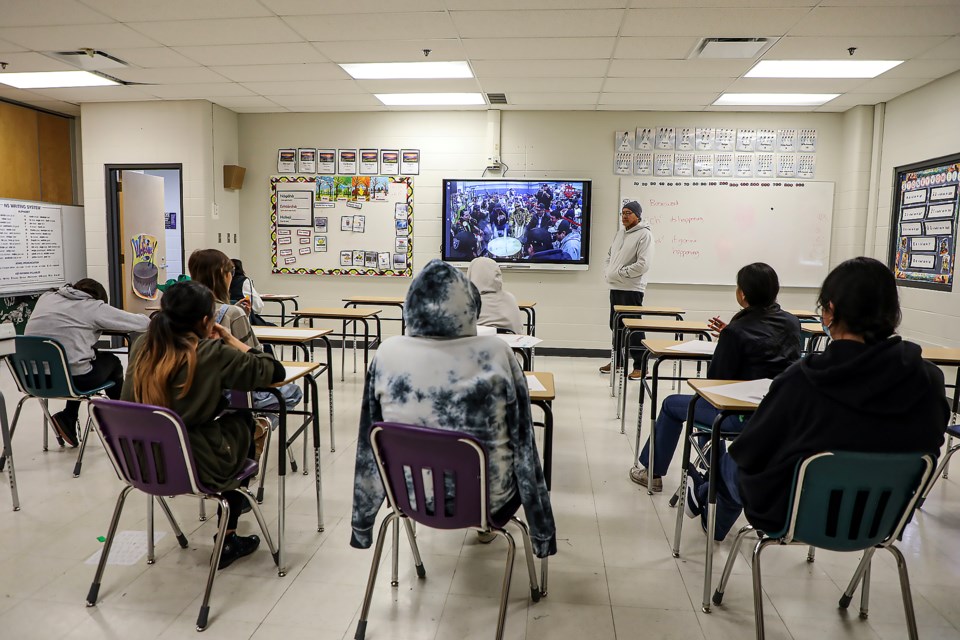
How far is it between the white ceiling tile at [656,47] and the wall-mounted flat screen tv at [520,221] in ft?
6.40

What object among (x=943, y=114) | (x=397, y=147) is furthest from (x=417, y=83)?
(x=943, y=114)

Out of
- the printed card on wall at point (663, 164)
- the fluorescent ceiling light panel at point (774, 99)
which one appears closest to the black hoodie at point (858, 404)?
the fluorescent ceiling light panel at point (774, 99)

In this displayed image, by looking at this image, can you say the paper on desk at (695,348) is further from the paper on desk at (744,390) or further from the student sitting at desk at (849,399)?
the student sitting at desk at (849,399)

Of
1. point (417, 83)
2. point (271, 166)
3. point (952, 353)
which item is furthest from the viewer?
point (271, 166)

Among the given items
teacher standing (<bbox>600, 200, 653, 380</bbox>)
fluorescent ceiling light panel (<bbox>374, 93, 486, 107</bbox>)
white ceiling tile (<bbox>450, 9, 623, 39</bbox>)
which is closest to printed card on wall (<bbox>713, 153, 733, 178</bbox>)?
teacher standing (<bbox>600, 200, 653, 380</bbox>)

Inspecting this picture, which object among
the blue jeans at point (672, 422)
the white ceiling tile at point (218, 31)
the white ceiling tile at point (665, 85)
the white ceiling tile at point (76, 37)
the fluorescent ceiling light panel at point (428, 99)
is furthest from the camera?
the fluorescent ceiling light panel at point (428, 99)

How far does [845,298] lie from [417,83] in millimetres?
4638

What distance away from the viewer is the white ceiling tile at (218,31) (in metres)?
4.07

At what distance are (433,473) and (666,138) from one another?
18.5 feet

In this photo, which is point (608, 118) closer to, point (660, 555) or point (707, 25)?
point (707, 25)

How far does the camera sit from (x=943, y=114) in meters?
5.00

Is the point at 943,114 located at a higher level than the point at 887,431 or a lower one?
higher

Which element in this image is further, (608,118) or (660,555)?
(608,118)

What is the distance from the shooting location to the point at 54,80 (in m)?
5.60
